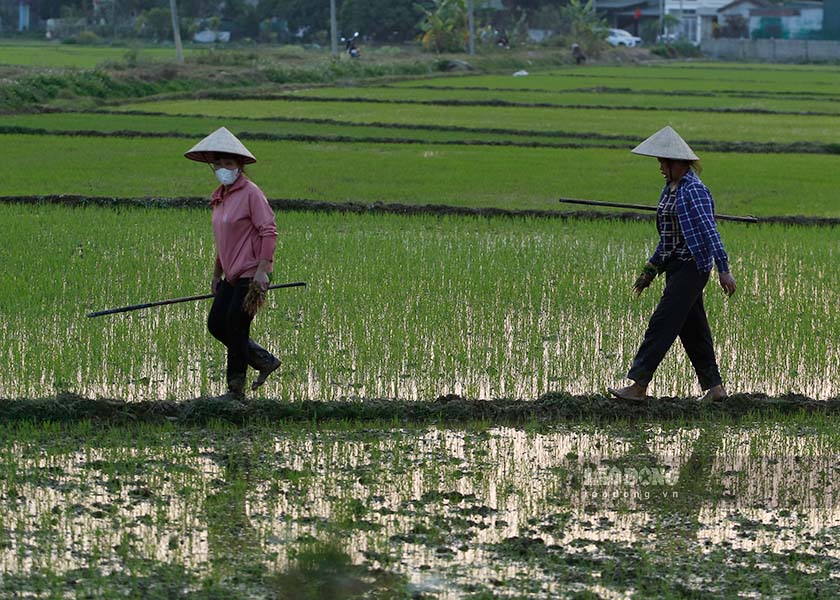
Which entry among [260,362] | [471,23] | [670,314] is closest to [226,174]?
[260,362]

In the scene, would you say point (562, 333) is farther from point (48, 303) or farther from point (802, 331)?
point (48, 303)

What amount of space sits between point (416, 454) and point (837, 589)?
73.7 inches

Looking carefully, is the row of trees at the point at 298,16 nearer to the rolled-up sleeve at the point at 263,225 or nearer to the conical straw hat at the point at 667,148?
the conical straw hat at the point at 667,148

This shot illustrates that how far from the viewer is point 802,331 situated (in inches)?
299

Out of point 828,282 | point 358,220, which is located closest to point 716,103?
point 358,220

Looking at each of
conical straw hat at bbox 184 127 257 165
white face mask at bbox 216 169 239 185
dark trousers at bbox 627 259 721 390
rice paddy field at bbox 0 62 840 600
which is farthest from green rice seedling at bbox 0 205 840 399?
conical straw hat at bbox 184 127 257 165

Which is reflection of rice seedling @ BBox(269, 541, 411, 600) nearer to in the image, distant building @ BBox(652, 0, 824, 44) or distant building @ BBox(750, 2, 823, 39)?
distant building @ BBox(652, 0, 824, 44)

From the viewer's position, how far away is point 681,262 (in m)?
6.06

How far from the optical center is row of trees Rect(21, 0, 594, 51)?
2272 inches

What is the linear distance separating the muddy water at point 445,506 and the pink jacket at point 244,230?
2.48ft

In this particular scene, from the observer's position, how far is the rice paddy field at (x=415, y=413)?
4234mm

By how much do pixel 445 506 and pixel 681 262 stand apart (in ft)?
6.23

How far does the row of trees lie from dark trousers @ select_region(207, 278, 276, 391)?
148 ft

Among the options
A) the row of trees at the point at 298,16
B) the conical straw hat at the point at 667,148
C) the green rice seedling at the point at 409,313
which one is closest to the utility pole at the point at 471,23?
the row of trees at the point at 298,16
